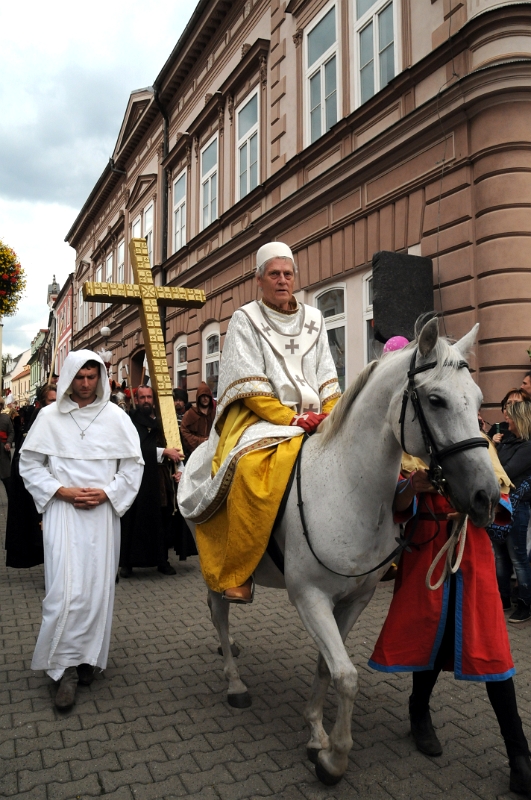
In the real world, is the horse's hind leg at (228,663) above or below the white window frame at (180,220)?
below

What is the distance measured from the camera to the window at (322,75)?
1092 centimetres

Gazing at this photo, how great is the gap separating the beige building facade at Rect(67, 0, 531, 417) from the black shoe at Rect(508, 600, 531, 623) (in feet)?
8.32

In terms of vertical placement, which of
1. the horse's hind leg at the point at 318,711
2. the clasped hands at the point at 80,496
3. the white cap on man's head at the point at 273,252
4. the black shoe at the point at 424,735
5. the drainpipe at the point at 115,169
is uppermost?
the drainpipe at the point at 115,169

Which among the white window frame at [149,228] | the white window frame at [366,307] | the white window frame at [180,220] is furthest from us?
the white window frame at [149,228]

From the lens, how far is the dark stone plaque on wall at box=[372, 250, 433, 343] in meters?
7.82

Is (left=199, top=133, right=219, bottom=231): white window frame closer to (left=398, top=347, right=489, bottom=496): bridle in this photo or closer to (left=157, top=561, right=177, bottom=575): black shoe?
(left=157, top=561, right=177, bottom=575): black shoe

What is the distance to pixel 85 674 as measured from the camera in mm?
4008

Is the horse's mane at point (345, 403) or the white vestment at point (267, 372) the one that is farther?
the white vestment at point (267, 372)

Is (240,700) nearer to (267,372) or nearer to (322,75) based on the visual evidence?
(267,372)

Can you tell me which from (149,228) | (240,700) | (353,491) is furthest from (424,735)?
(149,228)

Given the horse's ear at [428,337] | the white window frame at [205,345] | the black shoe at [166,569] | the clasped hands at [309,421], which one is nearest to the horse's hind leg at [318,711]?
the clasped hands at [309,421]

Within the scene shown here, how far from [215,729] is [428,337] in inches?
93.4

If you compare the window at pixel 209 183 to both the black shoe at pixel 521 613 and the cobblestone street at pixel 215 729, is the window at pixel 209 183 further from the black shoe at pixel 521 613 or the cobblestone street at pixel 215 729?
the cobblestone street at pixel 215 729

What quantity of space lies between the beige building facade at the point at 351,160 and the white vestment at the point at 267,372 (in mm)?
4249
